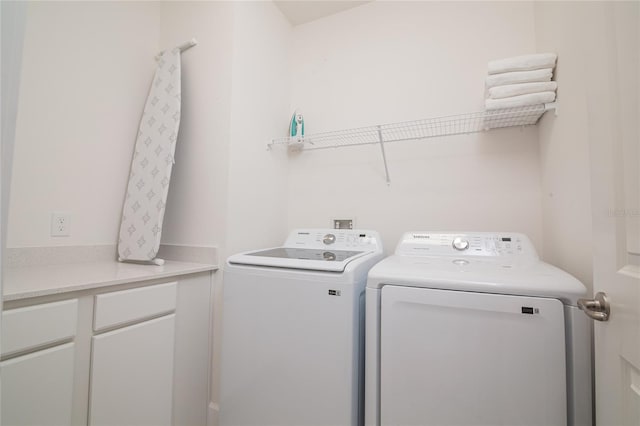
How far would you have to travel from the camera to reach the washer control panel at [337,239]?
5.63 feet

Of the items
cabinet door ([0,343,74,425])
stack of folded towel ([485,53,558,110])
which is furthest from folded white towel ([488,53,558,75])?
cabinet door ([0,343,74,425])

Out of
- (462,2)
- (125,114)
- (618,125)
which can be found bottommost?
(618,125)

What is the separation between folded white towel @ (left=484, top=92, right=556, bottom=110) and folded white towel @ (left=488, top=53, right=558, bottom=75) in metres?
0.14

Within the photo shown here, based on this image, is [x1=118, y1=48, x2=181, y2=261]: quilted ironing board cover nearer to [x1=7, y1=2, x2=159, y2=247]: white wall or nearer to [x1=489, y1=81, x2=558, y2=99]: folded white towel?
[x1=7, y1=2, x2=159, y2=247]: white wall

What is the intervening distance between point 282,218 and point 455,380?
1.54m

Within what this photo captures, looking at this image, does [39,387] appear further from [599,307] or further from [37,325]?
[599,307]

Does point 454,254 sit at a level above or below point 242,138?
below

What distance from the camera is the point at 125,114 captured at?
1810mm

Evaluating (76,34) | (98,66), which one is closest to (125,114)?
(98,66)

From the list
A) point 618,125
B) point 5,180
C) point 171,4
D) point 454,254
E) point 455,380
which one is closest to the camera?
point 5,180

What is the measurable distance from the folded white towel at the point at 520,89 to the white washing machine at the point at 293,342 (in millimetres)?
1082

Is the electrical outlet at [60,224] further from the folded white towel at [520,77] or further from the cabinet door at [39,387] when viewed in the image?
the folded white towel at [520,77]

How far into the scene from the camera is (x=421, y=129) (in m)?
1.90

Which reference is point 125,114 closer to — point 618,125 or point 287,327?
point 287,327
